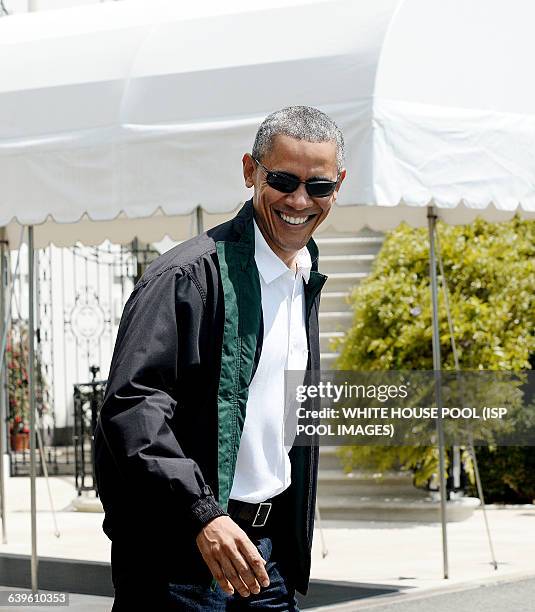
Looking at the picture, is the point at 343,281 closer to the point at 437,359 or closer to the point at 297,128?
the point at 437,359

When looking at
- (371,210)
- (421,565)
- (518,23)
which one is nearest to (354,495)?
(421,565)

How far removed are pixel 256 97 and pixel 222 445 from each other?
13.9ft

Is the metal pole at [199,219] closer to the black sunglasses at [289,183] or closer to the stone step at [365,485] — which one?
the black sunglasses at [289,183]

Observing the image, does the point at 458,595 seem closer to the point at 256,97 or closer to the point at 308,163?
the point at 256,97

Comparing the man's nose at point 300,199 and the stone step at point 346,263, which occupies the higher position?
the stone step at point 346,263

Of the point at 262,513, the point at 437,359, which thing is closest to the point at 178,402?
the point at 262,513

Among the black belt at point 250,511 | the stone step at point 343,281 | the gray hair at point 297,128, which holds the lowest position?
the black belt at point 250,511

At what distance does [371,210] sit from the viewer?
8906mm

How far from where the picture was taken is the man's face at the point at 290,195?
3016 millimetres

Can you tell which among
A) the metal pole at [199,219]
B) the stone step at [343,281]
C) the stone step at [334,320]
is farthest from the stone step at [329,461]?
the metal pole at [199,219]

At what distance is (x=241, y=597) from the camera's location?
2986mm

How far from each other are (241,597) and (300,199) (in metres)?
0.92

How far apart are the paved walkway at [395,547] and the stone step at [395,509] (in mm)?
158

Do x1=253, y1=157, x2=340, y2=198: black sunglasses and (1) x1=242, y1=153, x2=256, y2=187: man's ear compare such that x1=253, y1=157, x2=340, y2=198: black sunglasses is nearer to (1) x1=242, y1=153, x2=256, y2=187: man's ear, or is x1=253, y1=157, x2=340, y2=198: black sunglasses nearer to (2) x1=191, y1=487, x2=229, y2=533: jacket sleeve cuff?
(1) x1=242, y1=153, x2=256, y2=187: man's ear
